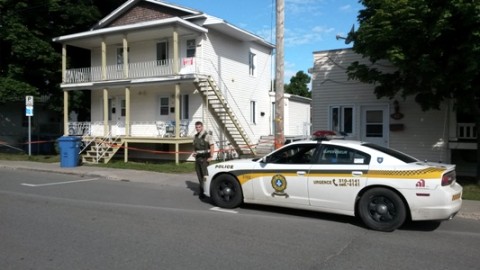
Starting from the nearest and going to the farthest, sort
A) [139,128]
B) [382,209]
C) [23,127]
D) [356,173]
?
1. [382,209]
2. [356,173]
3. [139,128]
4. [23,127]

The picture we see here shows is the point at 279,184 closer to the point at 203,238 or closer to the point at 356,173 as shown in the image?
the point at 356,173

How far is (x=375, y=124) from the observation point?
1595cm

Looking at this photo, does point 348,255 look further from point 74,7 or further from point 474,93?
point 74,7

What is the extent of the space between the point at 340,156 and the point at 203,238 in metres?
2.92

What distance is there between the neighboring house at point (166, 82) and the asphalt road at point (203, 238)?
10.9 m

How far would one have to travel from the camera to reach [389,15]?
1084 cm

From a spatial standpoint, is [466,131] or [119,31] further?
[119,31]

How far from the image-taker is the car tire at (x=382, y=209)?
7191 millimetres

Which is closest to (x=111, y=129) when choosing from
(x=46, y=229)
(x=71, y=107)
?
(x=71, y=107)

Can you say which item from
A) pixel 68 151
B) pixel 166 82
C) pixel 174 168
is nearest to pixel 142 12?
pixel 166 82

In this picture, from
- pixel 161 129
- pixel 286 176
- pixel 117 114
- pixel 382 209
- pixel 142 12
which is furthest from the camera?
pixel 117 114

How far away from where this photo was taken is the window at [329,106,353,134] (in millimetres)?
16391

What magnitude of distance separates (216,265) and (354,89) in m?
12.1

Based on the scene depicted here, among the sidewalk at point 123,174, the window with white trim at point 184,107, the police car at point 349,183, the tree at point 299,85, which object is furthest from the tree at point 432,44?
the tree at point 299,85
